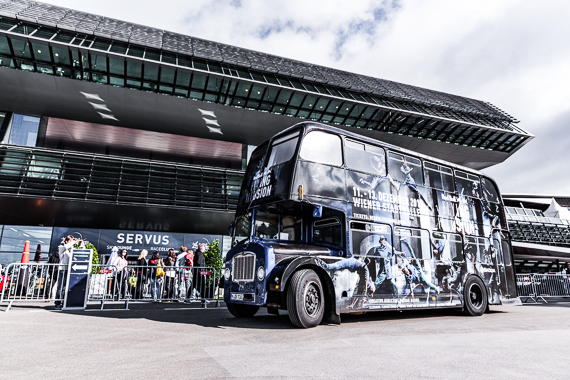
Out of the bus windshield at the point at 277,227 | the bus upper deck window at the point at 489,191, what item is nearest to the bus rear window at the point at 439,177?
the bus upper deck window at the point at 489,191

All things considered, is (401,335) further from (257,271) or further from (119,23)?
(119,23)

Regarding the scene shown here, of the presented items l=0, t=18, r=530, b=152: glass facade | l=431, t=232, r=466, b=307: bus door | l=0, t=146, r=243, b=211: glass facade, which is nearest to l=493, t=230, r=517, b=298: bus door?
l=431, t=232, r=466, b=307: bus door

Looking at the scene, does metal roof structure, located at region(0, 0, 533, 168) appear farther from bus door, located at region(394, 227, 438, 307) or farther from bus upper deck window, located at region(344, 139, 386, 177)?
bus door, located at region(394, 227, 438, 307)

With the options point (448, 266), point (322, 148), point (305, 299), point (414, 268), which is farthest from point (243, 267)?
point (448, 266)

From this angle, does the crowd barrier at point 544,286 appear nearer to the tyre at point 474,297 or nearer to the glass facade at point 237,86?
the tyre at point 474,297

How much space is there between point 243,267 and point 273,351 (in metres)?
2.81

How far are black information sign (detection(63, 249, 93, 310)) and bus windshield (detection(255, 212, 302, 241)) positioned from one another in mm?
5425

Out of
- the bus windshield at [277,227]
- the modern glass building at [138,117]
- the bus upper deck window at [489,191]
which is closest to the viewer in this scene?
the bus windshield at [277,227]

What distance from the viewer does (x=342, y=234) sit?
7.14m

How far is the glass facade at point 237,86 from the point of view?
17.0 metres

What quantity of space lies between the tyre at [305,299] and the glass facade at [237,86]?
16120 millimetres

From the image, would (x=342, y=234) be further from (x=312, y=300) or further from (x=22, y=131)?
(x=22, y=131)

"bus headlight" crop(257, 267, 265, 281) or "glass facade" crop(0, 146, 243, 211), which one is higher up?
"glass facade" crop(0, 146, 243, 211)

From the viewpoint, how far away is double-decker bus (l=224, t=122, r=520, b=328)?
654cm
